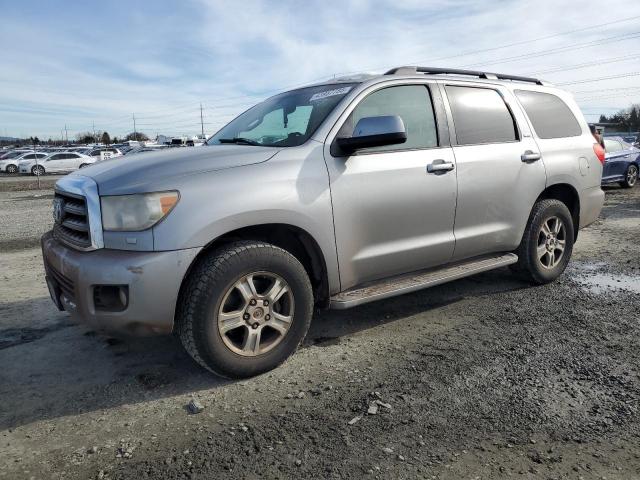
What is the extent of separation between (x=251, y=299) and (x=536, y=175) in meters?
3.03

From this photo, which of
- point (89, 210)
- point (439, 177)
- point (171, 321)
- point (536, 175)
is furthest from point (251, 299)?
point (536, 175)

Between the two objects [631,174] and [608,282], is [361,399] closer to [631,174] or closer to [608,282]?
[608,282]

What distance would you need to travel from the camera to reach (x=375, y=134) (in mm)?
3355

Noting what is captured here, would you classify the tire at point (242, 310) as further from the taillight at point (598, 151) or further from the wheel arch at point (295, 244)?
the taillight at point (598, 151)

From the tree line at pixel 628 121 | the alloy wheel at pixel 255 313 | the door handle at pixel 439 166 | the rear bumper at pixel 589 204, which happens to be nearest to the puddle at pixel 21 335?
the alloy wheel at pixel 255 313

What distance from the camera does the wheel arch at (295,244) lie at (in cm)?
320

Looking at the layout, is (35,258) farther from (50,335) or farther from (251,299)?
(251,299)

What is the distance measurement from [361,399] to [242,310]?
0.88 m

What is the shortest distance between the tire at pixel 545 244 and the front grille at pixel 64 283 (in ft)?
12.5

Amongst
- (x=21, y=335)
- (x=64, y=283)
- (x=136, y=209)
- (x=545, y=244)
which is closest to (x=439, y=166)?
(x=545, y=244)

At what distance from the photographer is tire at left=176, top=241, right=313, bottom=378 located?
297 centimetres

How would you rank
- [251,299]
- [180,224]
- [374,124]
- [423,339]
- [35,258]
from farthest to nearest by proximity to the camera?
[35,258], [423,339], [374,124], [251,299], [180,224]

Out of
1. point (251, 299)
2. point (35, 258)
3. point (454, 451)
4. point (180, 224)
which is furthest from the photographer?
point (35, 258)

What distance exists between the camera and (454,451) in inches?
96.5
